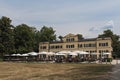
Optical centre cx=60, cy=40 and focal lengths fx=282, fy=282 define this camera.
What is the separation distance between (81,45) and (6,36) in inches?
1010

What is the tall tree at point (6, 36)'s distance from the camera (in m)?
93.8

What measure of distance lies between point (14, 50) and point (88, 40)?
84.6 feet

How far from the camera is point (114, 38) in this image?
400 ft

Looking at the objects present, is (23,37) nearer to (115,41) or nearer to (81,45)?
(81,45)

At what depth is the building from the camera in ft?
298

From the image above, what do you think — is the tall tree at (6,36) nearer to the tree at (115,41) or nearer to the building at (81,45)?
the building at (81,45)

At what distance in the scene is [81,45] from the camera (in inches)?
3839

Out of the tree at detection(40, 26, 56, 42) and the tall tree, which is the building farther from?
the tall tree

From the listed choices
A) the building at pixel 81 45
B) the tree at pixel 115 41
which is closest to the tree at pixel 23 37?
the building at pixel 81 45

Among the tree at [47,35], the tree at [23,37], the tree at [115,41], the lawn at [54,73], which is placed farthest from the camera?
the tree at [47,35]

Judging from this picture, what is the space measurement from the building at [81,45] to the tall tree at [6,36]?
17.0m

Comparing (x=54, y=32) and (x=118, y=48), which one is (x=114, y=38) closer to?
(x=118, y=48)

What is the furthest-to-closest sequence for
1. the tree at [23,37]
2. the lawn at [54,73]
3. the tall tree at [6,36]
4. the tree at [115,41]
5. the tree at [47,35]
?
the tree at [47,35]
the tree at [115,41]
the tree at [23,37]
the tall tree at [6,36]
the lawn at [54,73]

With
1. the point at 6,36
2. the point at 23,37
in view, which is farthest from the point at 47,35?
the point at 6,36
